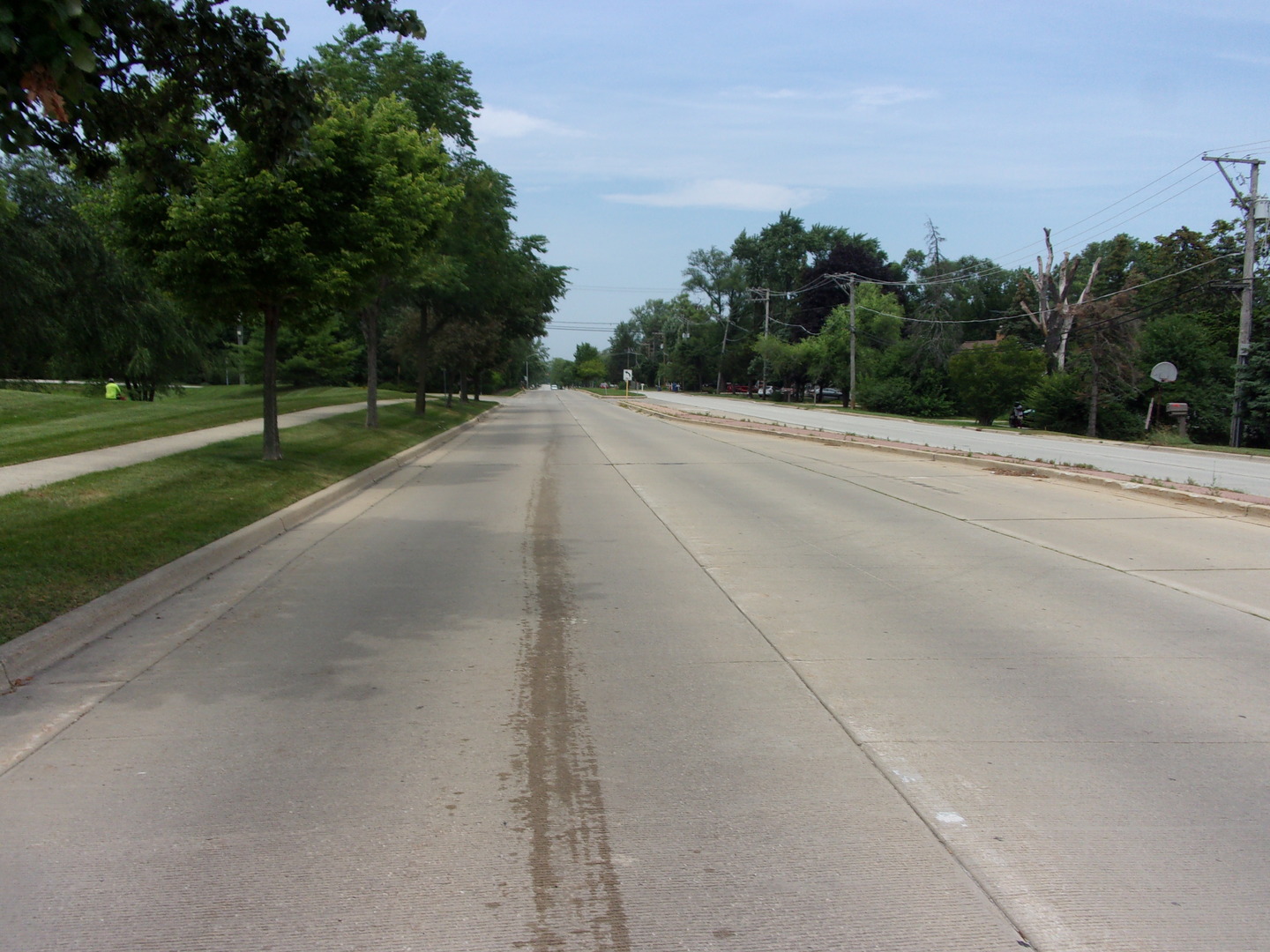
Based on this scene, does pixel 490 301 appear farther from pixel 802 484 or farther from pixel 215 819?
pixel 215 819

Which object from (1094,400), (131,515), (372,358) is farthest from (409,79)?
(1094,400)

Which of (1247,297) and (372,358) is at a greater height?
(1247,297)

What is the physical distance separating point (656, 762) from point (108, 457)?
43.9ft

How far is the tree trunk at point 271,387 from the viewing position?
15927 millimetres

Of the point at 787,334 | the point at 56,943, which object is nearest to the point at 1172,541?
the point at 56,943

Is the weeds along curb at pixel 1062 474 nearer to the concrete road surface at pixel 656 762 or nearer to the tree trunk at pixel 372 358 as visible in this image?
the concrete road surface at pixel 656 762

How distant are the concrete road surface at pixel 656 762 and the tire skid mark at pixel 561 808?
2 cm

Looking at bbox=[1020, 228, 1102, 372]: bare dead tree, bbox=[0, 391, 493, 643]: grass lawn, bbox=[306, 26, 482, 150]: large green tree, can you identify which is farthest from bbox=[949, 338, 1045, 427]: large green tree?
bbox=[0, 391, 493, 643]: grass lawn

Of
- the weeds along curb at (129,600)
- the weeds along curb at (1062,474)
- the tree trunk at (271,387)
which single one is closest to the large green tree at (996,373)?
the weeds along curb at (1062,474)

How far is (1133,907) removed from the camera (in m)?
3.35

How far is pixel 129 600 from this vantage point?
24.6 feet

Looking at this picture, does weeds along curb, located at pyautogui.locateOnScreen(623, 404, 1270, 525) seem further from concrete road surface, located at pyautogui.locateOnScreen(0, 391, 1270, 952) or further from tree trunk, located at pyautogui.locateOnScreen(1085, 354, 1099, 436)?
tree trunk, located at pyautogui.locateOnScreen(1085, 354, 1099, 436)

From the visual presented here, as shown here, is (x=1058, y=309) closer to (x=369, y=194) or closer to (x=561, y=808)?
(x=369, y=194)

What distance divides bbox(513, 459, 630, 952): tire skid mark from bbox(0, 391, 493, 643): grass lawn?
3.38 metres
